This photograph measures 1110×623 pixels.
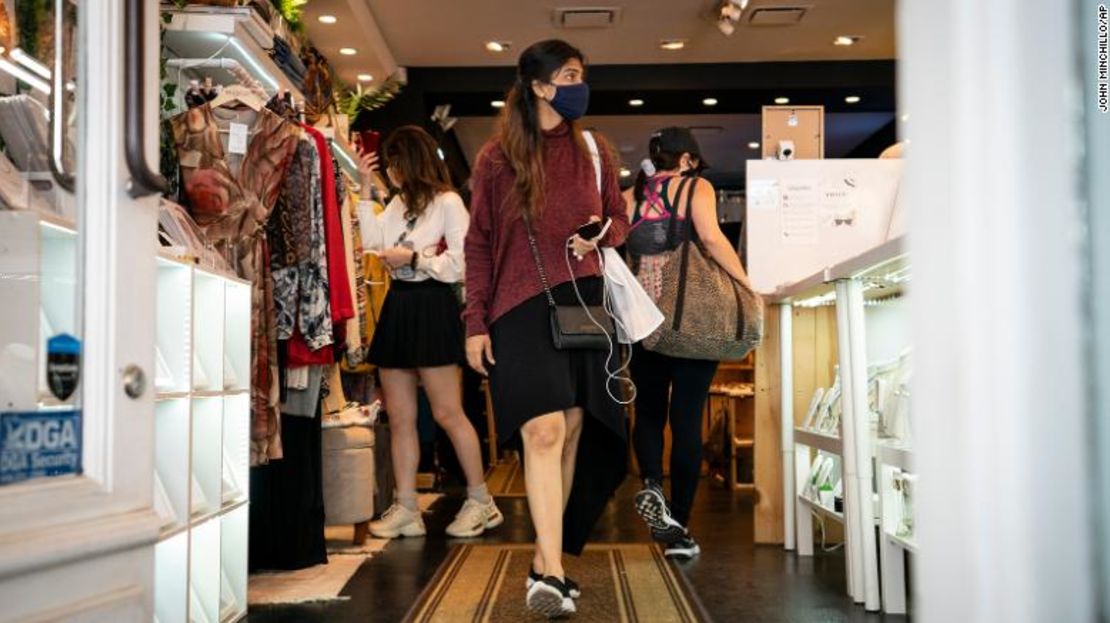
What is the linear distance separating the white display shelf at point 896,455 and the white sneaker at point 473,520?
2.05 meters

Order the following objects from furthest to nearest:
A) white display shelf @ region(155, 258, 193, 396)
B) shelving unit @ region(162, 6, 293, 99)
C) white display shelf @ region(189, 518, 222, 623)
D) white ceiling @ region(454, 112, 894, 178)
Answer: white ceiling @ region(454, 112, 894, 178), shelving unit @ region(162, 6, 293, 99), white display shelf @ region(189, 518, 222, 623), white display shelf @ region(155, 258, 193, 396)

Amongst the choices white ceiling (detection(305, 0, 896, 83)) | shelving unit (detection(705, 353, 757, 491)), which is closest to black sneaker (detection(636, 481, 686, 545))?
shelving unit (detection(705, 353, 757, 491))

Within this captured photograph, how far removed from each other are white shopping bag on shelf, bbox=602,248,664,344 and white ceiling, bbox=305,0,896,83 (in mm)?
3812

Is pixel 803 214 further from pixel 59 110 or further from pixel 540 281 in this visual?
pixel 59 110

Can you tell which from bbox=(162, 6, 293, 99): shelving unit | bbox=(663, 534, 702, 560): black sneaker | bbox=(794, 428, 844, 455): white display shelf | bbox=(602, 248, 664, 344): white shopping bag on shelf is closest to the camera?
bbox=(602, 248, 664, 344): white shopping bag on shelf

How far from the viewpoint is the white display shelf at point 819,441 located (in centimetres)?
324

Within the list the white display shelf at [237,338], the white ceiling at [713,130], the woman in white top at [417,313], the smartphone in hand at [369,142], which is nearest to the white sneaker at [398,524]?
the woman in white top at [417,313]

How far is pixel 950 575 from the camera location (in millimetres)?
791

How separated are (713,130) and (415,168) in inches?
294

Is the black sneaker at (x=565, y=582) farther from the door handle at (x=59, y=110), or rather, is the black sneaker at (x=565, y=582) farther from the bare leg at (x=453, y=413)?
the door handle at (x=59, y=110)

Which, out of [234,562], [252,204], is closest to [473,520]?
[234,562]

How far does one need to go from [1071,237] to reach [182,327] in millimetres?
2090

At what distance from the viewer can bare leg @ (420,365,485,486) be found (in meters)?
4.52

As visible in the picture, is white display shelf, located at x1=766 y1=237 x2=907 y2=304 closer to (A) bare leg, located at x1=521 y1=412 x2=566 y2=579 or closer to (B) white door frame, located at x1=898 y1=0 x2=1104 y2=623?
(A) bare leg, located at x1=521 y1=412 x2=566 y2=579
